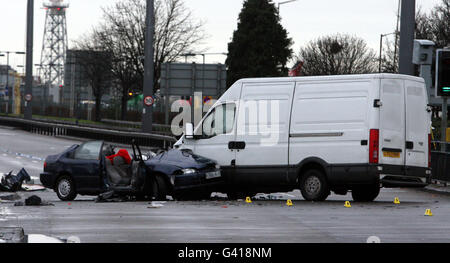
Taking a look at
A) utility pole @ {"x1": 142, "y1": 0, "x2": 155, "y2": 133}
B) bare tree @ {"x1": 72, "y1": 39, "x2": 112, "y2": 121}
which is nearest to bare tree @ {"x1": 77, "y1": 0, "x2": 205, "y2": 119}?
bare tree @ {"x1": 72, "y1": 39, "x2": 112, "y2": 121}

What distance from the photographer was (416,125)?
18.4 m

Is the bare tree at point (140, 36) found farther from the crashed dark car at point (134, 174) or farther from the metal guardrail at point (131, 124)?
the crashed dark car at point (134, 174)

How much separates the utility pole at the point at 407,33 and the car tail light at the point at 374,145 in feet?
27.6

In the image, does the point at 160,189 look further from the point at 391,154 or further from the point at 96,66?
the point at 96,66

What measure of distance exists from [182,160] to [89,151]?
219 cm

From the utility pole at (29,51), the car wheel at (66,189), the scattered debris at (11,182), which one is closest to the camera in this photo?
the car wheel at (66,189)

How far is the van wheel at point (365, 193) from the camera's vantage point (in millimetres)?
18741

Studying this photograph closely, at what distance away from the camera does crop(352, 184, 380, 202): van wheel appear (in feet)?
61.5

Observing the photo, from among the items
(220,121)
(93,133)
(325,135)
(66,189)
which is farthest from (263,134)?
(93,133)

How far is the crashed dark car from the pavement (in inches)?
16.2

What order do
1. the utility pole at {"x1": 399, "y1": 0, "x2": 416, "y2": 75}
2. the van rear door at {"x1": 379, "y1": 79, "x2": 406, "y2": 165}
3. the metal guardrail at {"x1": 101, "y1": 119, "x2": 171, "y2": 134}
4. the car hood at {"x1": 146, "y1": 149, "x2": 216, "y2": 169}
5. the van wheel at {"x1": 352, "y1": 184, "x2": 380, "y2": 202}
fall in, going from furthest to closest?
1. the metal guardrail at {"x1": 101, "y1": 119, "x2": 171, "y2": 134}
2. the utility pole at {"x1": 399, "y1": 0, "x2": 416, "y2": 75}
3. the car hood at {"x1": 146, "y1": 149, "x2": 216, "y2": 169}
4. the van wheel at {"x1": 352, "y1": 184, "x2": 380, "y2": 202}
5. the van rear door at {"x1": 379, "y1": 79, "x2": 406, "y2": 165}

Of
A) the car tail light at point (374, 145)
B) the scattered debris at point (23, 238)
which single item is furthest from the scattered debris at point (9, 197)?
the scattered debris at point (23, 238)

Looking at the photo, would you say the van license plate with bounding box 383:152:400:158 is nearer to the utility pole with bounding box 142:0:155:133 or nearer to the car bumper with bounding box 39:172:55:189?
the car bumper with bounding box 39:172:55:189
